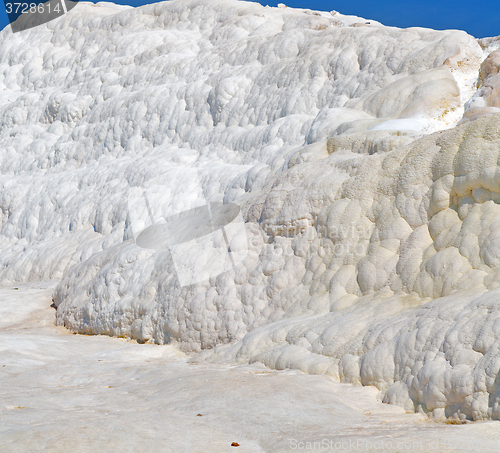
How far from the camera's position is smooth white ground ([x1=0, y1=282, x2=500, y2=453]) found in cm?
340

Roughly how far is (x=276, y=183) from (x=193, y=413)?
16.2 ft

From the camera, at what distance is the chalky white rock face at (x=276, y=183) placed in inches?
222

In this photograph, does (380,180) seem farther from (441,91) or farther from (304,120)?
(304,120)

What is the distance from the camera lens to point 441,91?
37.0ft

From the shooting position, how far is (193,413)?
4.21 meters

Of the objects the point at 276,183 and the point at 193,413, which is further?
the point at 276,183

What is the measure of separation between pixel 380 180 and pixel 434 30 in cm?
875

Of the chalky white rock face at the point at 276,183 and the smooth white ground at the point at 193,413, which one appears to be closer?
the smooth white ground at the point at 193,413

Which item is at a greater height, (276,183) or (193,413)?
(276,183)

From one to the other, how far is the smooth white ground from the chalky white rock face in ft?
1.76

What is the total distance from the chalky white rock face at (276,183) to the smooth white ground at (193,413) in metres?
0.54

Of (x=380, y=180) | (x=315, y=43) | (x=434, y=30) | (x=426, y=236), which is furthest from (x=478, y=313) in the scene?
(x=315, y=43)

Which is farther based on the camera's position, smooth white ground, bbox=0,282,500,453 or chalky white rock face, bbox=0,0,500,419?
chalky white rock face, bbox=0,0,500,419

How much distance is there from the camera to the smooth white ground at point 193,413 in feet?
11.2
